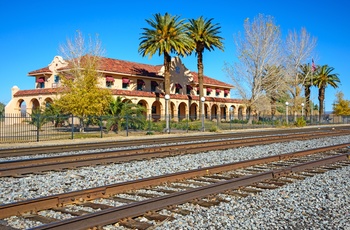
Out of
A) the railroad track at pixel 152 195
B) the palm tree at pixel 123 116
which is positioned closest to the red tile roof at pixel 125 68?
the palm tree at pixel 123 116

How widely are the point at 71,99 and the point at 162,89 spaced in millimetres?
28445

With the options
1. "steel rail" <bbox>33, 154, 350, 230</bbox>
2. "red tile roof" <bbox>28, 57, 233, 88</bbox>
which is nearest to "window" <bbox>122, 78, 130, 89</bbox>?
"red tile roof" <bbox>28, 57, 233, 88</bbox>

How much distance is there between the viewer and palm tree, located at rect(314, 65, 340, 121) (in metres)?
72.2

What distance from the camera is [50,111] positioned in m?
35.4

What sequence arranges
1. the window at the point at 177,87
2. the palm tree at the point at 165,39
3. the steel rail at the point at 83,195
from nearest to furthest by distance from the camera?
the steel rail at the point at 83,195, the palm tree at the point at 165,39, the window at the point at 177,87

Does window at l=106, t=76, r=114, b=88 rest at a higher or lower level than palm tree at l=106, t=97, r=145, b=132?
higher

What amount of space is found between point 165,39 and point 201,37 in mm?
8421

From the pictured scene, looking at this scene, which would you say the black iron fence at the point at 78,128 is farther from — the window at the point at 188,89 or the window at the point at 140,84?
the window at the point at 188,89

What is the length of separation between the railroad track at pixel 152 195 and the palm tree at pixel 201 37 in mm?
42278

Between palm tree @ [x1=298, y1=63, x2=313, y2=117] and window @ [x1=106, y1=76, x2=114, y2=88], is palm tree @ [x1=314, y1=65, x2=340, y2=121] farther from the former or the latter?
window @ [x1=106, y1=76, x2=114, y2=88]

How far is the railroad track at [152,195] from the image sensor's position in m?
5.82

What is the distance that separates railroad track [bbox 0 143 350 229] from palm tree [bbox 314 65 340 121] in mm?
65101

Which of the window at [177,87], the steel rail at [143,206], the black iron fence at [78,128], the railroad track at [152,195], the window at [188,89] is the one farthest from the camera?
the window at [188,89]

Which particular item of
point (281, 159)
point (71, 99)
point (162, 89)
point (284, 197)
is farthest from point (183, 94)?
point (284, 197)
